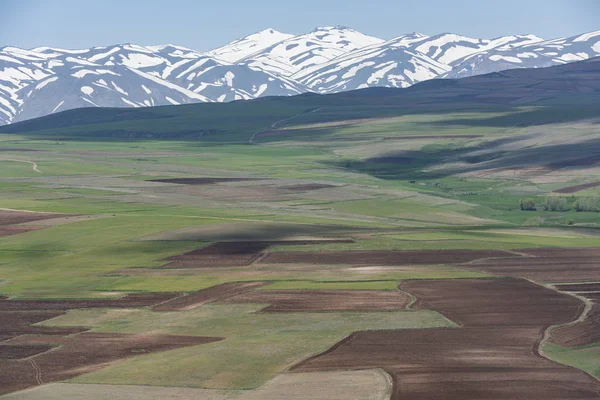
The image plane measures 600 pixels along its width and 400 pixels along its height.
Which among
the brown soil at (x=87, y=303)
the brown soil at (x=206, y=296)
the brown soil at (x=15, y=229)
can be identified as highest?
the brown soil at (x=15, y=229)

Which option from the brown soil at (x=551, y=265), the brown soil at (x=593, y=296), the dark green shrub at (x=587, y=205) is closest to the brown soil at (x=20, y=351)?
the brown soil at (x=593, y=296)

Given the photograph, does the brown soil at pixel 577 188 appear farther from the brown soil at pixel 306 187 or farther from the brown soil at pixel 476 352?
the brown soil at pixel 476 352

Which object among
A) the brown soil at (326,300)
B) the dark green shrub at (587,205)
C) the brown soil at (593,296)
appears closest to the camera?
the brown soil at (593,296)

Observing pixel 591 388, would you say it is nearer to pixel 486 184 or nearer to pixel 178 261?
pixel 178 261

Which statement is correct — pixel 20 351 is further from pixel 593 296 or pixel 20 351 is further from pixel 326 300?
pixel 593 296

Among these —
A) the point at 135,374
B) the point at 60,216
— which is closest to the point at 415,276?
the point at 135,374
